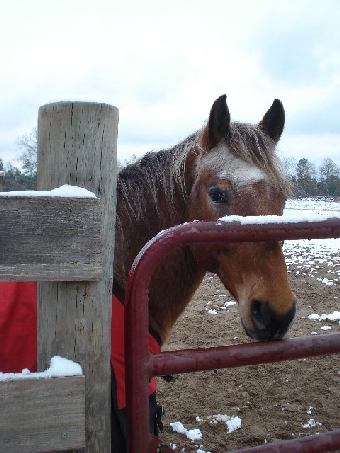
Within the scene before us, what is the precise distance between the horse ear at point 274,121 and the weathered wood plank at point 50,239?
5.60ft

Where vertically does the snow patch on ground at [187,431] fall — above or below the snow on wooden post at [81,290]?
below

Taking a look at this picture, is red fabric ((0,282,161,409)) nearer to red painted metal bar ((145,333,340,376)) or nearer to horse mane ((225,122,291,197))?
red painted metal bar ((145,333,340,376))

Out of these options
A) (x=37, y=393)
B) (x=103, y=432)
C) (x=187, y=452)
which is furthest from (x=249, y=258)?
(x=187, y=452)

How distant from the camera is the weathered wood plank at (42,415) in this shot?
3.88 ft

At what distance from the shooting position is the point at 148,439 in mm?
1376

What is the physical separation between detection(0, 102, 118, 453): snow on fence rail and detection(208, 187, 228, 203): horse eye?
931 millimetres

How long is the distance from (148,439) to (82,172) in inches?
36.4

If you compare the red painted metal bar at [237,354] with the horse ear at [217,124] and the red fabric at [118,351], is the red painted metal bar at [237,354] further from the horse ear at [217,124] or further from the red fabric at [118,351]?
the horse ear at [217,124]

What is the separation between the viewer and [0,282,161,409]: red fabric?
5.67 ft

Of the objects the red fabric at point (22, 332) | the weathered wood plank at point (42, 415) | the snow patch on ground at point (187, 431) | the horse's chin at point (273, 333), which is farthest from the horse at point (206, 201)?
the snow patch on ground at point (187, 431)

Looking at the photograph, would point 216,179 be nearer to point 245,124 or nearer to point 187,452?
point 245,124

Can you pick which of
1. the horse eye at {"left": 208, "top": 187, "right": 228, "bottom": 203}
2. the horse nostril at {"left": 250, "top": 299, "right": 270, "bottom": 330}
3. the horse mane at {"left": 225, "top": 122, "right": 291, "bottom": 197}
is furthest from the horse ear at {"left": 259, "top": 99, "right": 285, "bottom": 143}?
the horse nostril at {"left": 250, "top": 299, "right": 270, "bottom": 330}

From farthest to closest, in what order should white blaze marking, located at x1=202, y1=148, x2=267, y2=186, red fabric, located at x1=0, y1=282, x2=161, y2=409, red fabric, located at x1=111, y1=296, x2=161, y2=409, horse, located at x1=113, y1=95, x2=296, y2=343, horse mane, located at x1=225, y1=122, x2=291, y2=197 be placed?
horse mane, located at x1=225, y1=122, x2=291, y2=197 < white blaze marking, located at x1=202, y1=148, x2=267, y2=186 < horse, located at x1=113, y1=95, x2=296, y2=343 < red fabric, located at x1=0, y1=282, x2=161, y2=409 < red fabric, located at x1=111, y1=296, x2=161, y2=409

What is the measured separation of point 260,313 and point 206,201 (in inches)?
30.0
